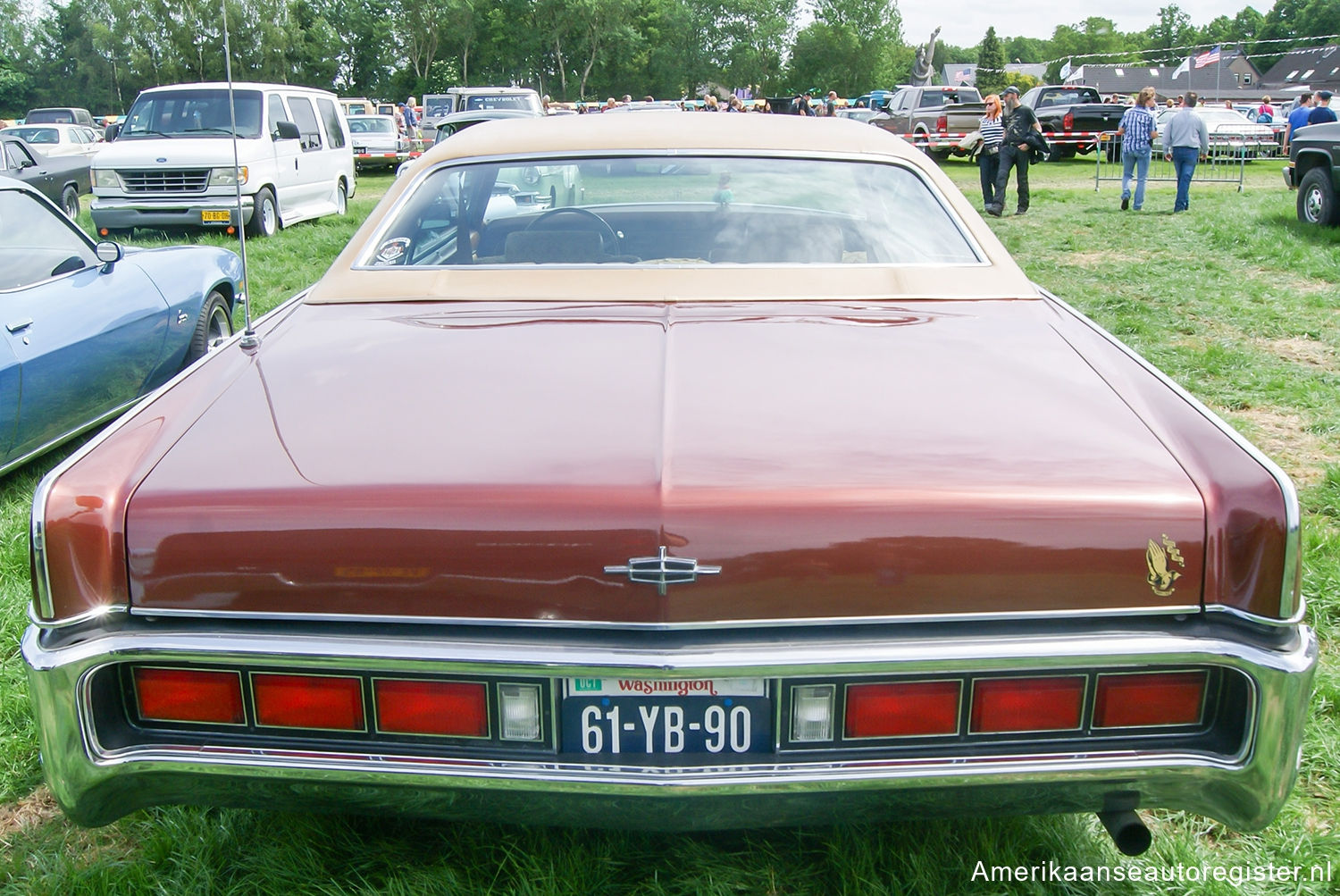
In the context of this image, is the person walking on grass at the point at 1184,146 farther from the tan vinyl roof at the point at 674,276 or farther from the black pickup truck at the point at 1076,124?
the tan vinyl roof at the point at 674,276

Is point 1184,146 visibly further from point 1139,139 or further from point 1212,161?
point 1212,161

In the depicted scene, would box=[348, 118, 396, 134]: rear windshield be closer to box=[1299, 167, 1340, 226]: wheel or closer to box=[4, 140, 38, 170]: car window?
box=[4, 140, 38, 170]: car window

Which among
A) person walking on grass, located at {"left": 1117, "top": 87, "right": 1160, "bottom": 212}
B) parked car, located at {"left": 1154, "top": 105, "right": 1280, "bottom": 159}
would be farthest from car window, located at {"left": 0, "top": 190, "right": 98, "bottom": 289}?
parked car, located at {"left": 1154, "top": 105, "right": 1280, "bottom": 159}

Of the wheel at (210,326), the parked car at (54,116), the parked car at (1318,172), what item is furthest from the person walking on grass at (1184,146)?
the parked car at (54,116)

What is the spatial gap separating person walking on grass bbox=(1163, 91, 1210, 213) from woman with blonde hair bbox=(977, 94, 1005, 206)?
2.11 metres

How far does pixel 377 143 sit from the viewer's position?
23.2 metres

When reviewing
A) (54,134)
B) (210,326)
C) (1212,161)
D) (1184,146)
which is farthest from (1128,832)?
(54,134)

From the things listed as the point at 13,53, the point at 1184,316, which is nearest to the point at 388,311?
the point at 1184,316

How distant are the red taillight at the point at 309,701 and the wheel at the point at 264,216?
10.4 m

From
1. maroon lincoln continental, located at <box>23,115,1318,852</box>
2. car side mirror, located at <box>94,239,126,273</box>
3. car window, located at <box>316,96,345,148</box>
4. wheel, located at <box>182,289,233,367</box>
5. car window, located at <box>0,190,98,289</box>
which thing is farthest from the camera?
car window, located at <box>316,96,345,148</box>

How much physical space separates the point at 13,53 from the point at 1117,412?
94.7m

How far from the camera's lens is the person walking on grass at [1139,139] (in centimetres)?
1294

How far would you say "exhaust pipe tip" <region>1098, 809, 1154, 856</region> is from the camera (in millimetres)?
1675

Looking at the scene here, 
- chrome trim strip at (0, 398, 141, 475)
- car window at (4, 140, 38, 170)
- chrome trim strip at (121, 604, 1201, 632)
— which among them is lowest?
chrome trim strip at (0, 398, 141, 475)
